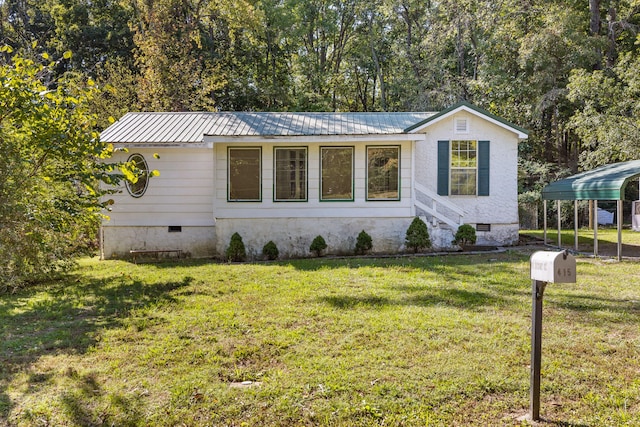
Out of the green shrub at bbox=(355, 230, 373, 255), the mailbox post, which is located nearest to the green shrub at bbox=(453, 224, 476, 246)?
the green shrub at bbox=(355, 230, 373, 255)

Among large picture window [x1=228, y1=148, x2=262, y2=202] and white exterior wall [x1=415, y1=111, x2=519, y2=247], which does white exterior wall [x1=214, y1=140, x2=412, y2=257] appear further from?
white exterior wall [x1=415, y1=111, x2=519, y2=247]

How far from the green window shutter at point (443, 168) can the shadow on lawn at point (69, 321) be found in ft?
23.4

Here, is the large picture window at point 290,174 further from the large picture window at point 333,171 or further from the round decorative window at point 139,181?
the round decorative window at point 139,181

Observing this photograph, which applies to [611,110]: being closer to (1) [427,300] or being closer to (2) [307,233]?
(2) [307,233]

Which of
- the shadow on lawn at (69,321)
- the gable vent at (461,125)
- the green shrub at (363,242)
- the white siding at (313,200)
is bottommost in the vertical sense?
the shadow on lawn at (69,321)

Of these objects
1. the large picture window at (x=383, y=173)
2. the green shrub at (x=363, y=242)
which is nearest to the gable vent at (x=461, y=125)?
the large picture window at (x=383, y=173)

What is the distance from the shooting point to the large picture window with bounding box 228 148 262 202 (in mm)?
11555

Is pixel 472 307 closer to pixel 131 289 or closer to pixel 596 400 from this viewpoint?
pixel 596 400

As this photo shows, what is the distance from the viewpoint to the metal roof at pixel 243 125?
11703 millimetres

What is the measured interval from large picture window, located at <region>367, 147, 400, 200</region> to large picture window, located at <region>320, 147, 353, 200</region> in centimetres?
61

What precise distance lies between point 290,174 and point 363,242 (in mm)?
2581

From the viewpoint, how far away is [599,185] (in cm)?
1010

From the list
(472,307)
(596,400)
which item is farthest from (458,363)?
(472,307)

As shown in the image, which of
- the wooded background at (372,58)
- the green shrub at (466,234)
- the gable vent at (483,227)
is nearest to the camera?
the green shrub at (466,234)
